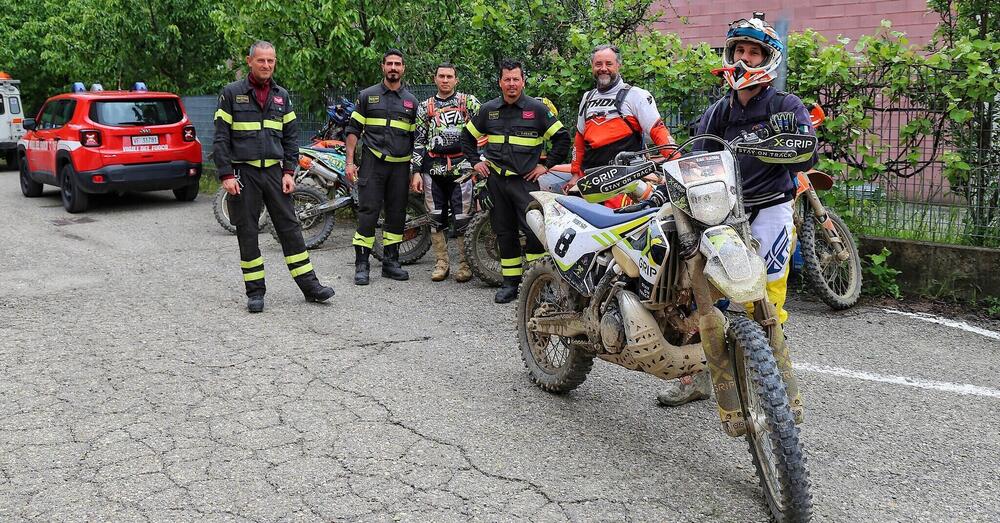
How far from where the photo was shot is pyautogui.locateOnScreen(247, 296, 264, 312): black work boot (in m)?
7.02

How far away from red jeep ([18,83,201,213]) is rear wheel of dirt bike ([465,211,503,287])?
704cm

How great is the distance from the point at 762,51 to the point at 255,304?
442 centimetres

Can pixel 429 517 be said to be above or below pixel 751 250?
below

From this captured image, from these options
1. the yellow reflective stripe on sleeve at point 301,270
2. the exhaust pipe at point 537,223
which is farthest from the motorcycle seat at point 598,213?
the yellow reflective stripe on sleeve at point 301,270

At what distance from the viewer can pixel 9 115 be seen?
71.5 feet

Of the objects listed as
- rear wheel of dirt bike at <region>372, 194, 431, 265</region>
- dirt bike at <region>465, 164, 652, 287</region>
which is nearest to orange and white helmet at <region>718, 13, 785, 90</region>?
dirt bike at <region>465, 164, 652, 287</region>

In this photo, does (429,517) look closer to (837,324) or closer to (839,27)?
(837,324)

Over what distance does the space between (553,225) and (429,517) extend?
69.7 inches

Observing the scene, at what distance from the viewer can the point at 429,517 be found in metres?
3.53

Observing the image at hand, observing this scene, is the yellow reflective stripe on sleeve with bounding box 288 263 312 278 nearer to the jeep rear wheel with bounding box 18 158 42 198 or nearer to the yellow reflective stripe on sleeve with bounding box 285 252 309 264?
the yellow reflective stripe on sleeve with bounding box 285 252 309 264

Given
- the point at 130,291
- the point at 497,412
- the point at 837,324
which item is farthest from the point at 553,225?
the point at 130,291

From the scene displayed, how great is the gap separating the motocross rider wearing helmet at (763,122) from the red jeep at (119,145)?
34.5ft

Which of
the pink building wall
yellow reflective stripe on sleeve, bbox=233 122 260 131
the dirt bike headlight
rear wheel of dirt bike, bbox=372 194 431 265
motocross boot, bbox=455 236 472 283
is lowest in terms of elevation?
motocross boot, bbox=455 236 472 283

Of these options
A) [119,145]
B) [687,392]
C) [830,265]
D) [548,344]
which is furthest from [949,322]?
[119,145]
